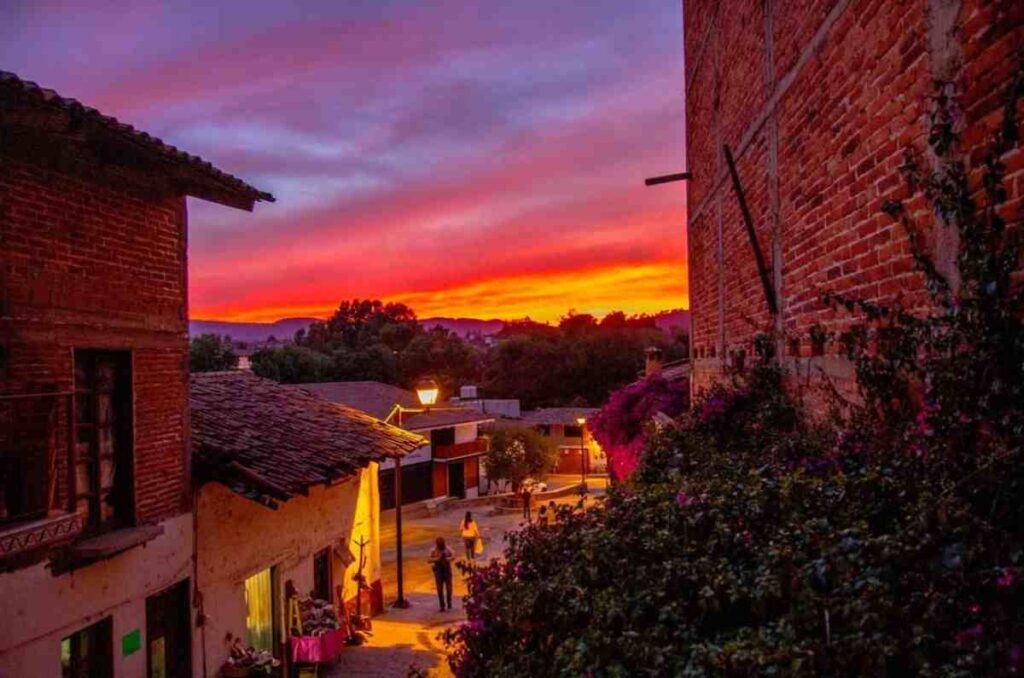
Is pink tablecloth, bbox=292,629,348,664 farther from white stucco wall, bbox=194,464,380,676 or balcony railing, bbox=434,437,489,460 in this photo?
balcony railing, bbox=434,437,489,460

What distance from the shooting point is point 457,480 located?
45.1m

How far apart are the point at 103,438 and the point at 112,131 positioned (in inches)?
130

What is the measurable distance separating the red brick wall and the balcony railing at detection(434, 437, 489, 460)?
34.2 meters

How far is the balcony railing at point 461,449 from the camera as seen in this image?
4312 cm

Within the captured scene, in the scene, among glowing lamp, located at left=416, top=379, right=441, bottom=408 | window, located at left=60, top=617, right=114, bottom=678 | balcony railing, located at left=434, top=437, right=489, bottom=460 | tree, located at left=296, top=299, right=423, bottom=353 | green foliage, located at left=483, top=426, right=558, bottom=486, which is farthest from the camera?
tree, located at left=296, top=299, right=423, bottom=353

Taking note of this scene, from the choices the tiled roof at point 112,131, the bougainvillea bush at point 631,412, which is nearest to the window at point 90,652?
the tiled roof at point 112,131

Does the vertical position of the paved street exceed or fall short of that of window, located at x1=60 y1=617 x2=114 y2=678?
it falls short

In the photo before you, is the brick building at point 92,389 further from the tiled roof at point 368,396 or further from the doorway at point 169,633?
the tiled roof at point 368,396

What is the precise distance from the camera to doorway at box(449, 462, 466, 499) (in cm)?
4459

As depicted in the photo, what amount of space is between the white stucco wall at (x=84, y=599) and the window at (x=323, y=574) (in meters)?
4.30

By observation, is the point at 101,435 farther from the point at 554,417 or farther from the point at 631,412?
the point at 554,417

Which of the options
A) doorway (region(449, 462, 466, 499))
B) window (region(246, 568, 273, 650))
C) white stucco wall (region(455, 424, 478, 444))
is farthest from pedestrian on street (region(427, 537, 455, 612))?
doorway (region(449, 462, 466, 499))

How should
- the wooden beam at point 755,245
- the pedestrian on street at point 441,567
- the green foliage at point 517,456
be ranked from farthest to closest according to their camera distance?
the green foliage at point 517,456
the pedestrian on street at point 441,567
the wooden beam at point 755,245

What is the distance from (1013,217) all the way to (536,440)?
40.5 meters
